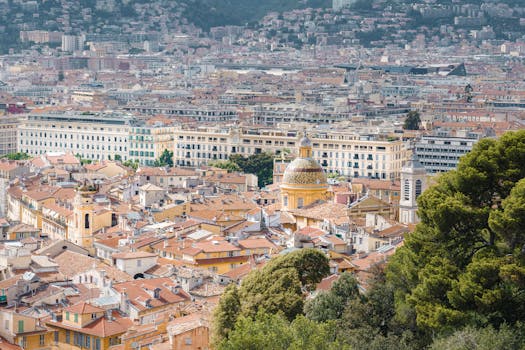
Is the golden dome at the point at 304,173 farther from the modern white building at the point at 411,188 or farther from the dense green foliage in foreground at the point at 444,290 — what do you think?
the dense green foliage in foreground at the point at 444,290

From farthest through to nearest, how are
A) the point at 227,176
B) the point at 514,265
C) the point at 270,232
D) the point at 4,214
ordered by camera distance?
the point at 227,176
the point at 4,214
the point at 270,232
the point at 514,265

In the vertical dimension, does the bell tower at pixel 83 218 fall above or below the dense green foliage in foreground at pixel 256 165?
above

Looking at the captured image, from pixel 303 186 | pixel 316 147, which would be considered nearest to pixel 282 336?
pixel 303 186

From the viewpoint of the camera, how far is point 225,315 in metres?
22.6

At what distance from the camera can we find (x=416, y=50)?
16325 centimetres

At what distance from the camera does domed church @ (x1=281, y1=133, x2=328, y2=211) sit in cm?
3788

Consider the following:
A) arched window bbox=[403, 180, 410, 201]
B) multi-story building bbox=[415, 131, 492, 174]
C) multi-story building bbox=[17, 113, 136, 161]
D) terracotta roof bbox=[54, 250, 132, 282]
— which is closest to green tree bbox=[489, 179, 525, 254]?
terracotta roof bbox=[54, 250, 132, 282]

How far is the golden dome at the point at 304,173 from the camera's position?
124 ft

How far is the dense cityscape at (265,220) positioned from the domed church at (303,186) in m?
0.04

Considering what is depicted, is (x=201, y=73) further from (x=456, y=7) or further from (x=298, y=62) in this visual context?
(x=456, y=7)

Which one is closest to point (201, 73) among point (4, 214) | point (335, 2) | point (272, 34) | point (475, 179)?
point (272, 34)

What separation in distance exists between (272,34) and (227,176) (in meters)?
127

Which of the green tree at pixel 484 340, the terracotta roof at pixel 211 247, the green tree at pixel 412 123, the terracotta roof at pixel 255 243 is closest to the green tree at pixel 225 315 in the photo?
the green tree at pixel 484 340

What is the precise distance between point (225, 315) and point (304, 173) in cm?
1549
